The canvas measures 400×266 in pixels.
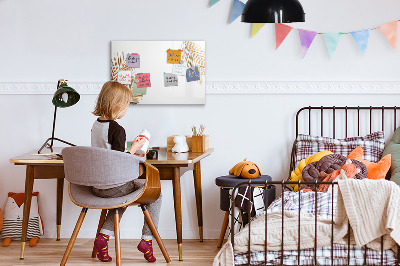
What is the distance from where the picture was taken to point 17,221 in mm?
4270

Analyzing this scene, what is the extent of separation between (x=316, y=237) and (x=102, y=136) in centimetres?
130

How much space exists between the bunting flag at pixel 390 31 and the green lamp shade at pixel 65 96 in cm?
218

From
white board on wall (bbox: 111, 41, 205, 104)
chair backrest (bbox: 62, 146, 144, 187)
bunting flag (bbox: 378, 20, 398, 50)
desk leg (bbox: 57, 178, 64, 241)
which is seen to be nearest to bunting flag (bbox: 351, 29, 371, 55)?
bunting flag (bbox: 378, 20, 398, 50)

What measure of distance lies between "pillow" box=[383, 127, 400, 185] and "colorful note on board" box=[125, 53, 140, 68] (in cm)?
183

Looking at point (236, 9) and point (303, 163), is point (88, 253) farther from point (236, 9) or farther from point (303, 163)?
point (236, 9)

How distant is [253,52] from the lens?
433cm

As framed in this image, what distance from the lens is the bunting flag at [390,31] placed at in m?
4.23

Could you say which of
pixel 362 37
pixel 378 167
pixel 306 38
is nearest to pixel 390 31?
pixel 362 37

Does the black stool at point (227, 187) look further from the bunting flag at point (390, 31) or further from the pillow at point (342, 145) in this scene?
the bunting flag at point (390, 31)

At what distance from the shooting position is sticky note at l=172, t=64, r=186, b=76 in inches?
171

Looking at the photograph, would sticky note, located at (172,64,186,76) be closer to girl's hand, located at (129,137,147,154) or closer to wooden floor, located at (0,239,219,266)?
girl's hand, located at (129,137,147,154)

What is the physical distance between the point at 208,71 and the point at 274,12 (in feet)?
4.37

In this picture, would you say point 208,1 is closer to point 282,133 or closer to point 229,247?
point 282,133

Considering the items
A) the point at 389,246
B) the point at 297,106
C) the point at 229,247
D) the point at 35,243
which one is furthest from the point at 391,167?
the point at 35,243
